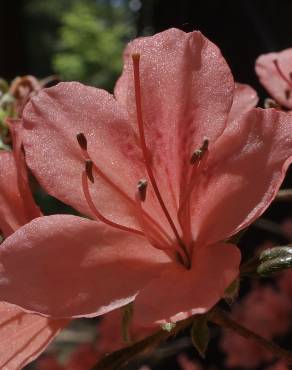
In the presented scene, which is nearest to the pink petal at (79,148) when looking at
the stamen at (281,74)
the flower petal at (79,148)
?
the flower petal at (79,148)

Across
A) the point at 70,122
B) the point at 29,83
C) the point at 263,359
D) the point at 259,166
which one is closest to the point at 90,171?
the point at 70,122

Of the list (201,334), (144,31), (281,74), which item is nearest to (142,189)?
(201,334)

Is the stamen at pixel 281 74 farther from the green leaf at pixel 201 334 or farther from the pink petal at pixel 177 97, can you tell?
the green leaf at pixel 201 334

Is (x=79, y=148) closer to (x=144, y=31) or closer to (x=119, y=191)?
(x=119, y=191)

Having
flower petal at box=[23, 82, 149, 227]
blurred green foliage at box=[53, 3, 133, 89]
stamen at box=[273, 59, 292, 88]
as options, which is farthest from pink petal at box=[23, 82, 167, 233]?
blurred green foliage at box=[53, 3, 133, 89]

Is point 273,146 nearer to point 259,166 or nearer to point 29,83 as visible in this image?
point 259,166

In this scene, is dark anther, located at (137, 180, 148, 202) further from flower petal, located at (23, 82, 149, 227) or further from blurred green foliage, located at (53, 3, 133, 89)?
blurred green foliage, located at (53, 3, 133, 89)
